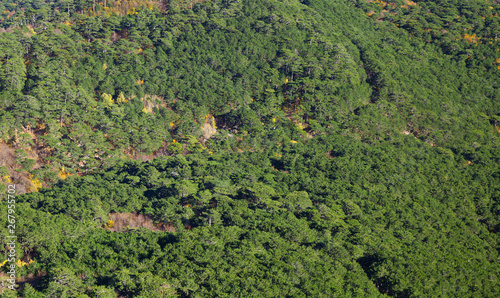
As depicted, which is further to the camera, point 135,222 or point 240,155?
point 240,155

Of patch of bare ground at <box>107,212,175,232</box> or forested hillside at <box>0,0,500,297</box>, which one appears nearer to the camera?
forested hillside at <box>0,0,500,297</box>

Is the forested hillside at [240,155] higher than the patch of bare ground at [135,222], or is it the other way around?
the forested hillside at [240,155]

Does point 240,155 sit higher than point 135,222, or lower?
higher

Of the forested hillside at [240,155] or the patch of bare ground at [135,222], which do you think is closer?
the forested hillside at [240,155]

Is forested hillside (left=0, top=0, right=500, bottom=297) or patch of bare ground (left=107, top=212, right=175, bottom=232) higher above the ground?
forested hillside (left=0, top=0, right=500, bottom=297)

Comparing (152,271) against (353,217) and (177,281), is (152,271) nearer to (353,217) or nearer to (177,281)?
(177,281)
